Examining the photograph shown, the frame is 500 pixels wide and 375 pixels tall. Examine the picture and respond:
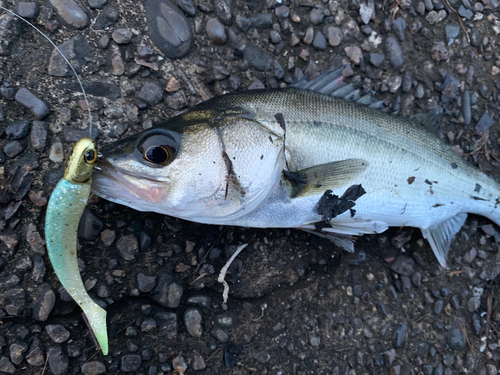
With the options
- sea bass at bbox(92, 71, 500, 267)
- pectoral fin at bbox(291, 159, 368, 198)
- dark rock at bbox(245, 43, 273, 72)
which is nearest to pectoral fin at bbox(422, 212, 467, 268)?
sea bass at bbox(92, 71, 500, 267)

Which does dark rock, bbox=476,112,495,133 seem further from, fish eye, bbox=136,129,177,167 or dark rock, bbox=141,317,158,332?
dark rock, bbox=141,317,158,332

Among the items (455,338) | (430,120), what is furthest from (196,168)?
(455,338)

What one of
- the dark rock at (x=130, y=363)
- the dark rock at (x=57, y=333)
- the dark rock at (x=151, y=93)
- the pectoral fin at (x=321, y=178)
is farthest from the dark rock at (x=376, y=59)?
the dark rock at (x=57, y=333)

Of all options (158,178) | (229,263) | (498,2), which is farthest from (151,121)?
(498,2)

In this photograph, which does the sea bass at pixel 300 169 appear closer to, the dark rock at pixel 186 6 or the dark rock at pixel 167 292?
the dark rock at pixel 167 292

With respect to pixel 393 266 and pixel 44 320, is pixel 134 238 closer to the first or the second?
pixel 44 320
